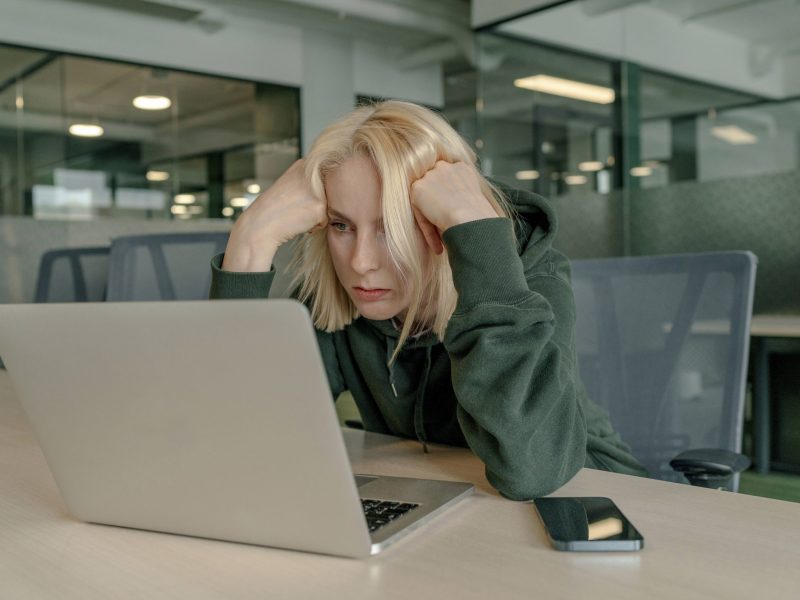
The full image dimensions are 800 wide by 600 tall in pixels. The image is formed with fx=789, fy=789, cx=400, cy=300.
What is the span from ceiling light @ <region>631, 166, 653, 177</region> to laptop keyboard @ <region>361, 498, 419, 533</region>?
13.4 feet

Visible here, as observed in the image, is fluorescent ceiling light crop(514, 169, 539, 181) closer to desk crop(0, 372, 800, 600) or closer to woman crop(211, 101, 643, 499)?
woman crop(211, 101, 643, 499)

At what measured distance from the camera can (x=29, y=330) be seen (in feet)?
2.02

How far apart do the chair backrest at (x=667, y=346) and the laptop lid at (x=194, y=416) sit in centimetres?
96

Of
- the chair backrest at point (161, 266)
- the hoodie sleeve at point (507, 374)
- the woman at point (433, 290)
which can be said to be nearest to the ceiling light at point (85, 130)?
the chair backrest at point (161, 266)

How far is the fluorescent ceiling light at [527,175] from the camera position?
209 inches

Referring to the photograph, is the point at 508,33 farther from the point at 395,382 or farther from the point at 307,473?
the point at 307,473

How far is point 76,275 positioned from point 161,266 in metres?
0.57

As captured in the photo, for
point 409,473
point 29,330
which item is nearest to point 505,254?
point 409,473

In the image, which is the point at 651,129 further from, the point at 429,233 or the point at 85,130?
the point at 429,233

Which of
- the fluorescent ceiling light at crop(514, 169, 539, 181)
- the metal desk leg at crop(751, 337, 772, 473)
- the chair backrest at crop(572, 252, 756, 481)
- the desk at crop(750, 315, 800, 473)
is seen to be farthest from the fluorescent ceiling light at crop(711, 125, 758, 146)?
the chair backrest at crop(572, 252, 756, 481)

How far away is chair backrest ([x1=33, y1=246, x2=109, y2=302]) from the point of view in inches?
105

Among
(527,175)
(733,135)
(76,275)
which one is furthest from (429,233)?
(527,175)

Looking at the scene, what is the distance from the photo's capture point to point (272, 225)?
3.68ft

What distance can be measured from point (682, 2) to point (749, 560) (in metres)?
4.18
